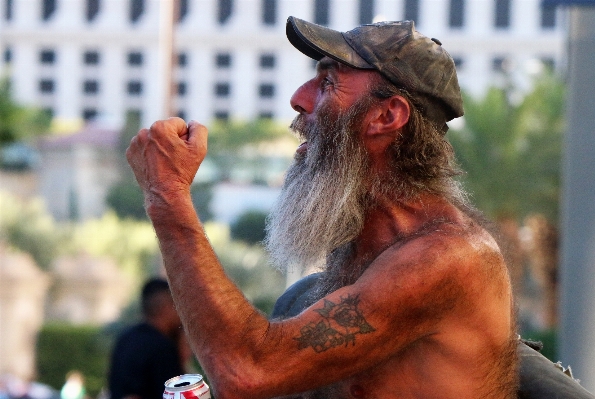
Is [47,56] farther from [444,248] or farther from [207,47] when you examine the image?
[444,248]

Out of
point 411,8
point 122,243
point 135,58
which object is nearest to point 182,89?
point 135,58

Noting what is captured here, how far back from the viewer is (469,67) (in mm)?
59188

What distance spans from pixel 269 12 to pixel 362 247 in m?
55.1

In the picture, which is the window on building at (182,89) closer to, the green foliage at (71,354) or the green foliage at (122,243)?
the green foliage at (122,243)

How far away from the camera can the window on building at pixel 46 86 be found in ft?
198

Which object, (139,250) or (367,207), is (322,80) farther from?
(139,250)

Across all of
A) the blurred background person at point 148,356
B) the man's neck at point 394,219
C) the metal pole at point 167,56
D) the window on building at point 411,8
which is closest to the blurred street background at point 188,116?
the metal pole at point 167,56

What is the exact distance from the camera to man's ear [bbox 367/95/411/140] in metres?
2.05

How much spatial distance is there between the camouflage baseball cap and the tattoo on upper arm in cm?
49

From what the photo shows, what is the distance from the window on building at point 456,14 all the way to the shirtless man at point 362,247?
2226 inches

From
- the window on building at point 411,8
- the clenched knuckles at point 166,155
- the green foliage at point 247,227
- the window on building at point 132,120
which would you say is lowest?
the green foliage at point 247,227

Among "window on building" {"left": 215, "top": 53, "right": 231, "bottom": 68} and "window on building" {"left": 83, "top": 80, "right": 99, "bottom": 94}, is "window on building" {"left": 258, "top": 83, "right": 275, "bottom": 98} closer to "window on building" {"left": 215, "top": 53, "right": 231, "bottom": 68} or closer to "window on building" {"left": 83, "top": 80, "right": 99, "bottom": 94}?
"window on building" {"left": 215, "top": 53, "right": 231, "bottom": 68}

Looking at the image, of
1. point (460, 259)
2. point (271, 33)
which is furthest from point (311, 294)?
point (271, 33)

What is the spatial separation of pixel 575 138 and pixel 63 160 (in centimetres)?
3333
